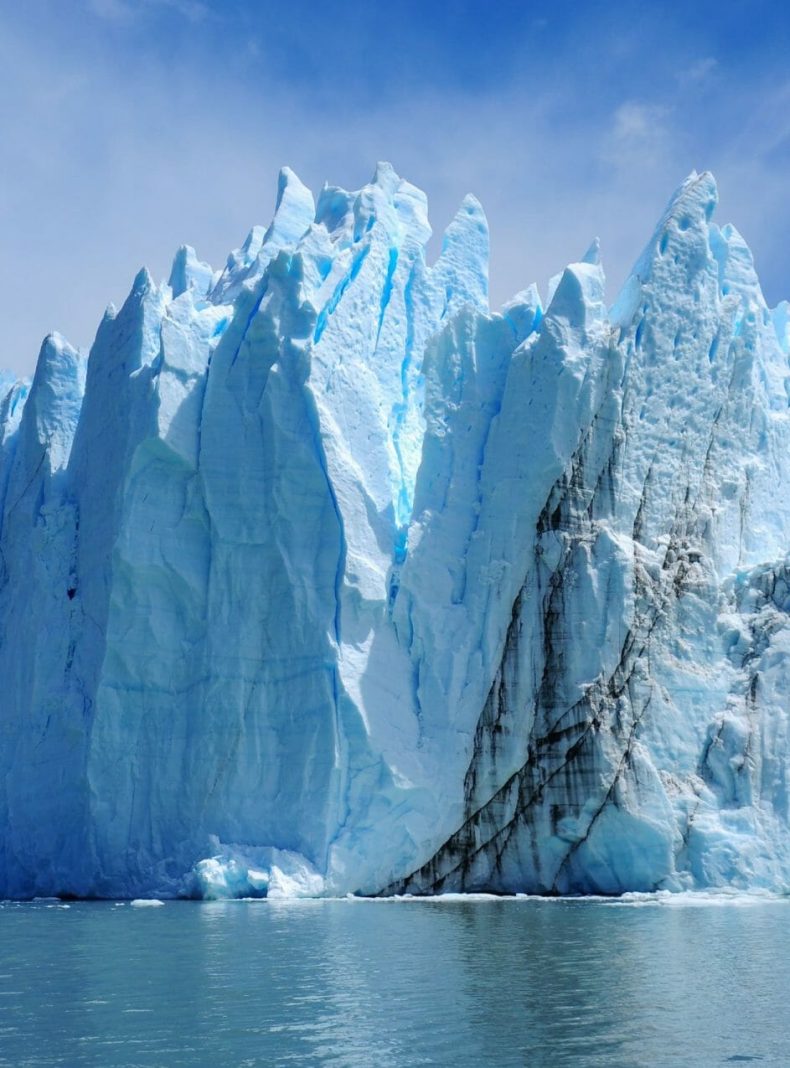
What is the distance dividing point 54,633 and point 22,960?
7956 mm

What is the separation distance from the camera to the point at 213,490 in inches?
626

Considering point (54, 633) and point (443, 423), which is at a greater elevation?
point (443, 423)

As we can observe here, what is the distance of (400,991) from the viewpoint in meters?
8.03

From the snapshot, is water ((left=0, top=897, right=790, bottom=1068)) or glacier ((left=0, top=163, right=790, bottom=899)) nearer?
water ((left=0, top=897, right=790, bottom=1068))

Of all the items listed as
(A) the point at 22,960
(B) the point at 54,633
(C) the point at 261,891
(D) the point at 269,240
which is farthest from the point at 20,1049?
(D) the point at 269,240

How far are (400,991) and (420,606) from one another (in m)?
7.53

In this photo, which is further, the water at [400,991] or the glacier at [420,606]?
the glacier at [420,606]

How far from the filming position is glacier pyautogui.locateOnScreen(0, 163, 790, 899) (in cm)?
1464

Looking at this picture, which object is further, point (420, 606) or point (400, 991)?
point (420, 606)

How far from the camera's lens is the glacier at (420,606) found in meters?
14.6

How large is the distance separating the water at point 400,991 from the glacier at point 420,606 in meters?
2.36

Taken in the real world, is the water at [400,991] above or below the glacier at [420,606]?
below

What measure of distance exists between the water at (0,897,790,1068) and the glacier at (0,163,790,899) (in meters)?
2.36

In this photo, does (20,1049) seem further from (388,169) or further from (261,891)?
(388,169)
